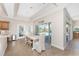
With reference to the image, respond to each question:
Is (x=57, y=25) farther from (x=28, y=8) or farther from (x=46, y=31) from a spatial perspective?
(x=28, y=8)

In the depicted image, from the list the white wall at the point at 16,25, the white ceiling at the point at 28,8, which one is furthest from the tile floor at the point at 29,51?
the white ceiling at the point at 28,8

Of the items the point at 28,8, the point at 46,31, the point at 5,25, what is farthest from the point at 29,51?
the point at 28,8

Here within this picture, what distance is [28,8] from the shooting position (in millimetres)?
1824

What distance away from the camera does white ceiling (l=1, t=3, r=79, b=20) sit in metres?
1.76

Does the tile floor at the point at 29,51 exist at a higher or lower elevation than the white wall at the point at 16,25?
lower

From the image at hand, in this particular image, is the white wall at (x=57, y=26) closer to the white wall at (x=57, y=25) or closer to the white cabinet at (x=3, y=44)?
the white wall at (x=57, y=25)

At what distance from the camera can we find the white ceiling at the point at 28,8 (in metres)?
1.76

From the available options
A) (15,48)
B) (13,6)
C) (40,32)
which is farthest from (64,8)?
(15,48)

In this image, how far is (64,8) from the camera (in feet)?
5.93

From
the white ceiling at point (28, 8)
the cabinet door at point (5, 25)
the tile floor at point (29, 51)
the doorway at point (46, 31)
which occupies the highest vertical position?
the white ceiling at point (28, 8)

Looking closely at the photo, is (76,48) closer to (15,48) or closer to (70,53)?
(70,53)

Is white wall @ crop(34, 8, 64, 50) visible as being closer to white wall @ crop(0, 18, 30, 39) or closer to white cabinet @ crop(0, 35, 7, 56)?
white wall @ crop(0, 18, 30, 39)

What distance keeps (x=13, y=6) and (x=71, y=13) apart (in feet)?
3.91

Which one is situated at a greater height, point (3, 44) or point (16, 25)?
point (16, 25)
